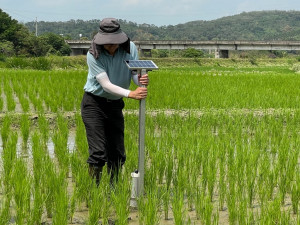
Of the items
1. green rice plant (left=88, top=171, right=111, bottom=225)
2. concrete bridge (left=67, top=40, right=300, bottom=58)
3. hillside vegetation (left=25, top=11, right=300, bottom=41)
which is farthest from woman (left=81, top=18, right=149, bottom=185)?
hillside vegetation (left=25, top=11, right=300, bottom=41)

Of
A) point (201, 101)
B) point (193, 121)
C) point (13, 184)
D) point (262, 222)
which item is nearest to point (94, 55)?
point (13, 184)

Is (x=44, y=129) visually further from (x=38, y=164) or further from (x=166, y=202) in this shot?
(x=166, y=202)

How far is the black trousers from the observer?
3.26 metres

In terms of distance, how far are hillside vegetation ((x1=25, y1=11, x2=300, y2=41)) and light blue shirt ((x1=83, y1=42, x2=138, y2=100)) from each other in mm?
145831

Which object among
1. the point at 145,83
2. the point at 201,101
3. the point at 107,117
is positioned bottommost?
the point at 201,101

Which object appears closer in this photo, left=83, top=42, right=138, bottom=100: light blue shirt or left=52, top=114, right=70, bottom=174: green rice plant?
left=83, top=42, right=138, bottom=100: light blue shirt

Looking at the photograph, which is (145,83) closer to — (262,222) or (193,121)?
(262,222)

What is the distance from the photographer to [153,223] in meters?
2.62

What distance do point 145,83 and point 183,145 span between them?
5.80ft

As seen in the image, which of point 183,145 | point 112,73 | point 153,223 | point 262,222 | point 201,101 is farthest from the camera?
point 201,101

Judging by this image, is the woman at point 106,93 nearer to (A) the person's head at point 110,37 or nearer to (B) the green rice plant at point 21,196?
(A) the person's head at point 110,37

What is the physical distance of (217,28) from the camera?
602ft

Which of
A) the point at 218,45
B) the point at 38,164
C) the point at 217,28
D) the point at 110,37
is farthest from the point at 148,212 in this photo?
the point at 217,28

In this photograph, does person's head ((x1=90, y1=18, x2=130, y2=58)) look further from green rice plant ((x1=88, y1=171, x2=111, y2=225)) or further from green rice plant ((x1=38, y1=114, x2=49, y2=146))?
green rice plant ((x1=38, y1=114, x2=49, y2=146))
